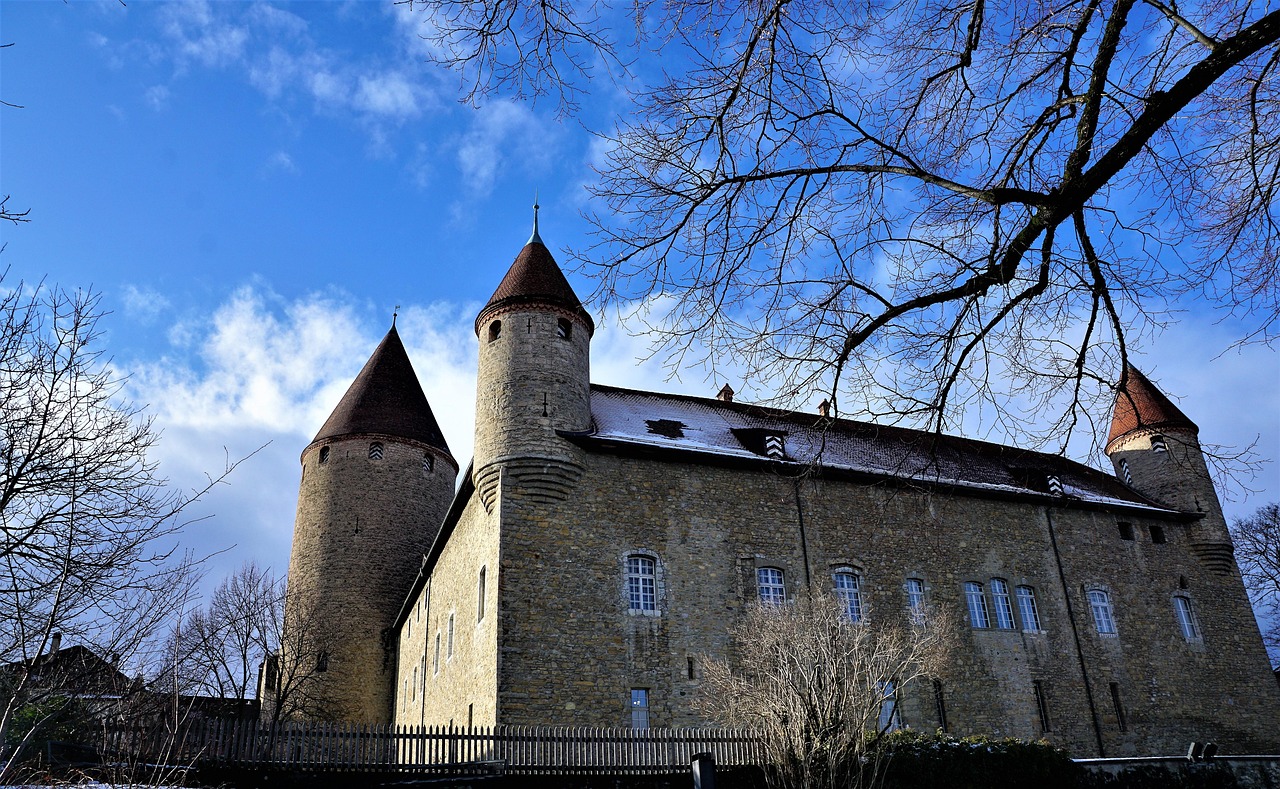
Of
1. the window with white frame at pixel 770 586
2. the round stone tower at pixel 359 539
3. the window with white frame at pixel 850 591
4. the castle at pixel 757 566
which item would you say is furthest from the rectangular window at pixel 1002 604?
the round stone tower at pixel 359 539

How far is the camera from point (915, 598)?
64.1 feet

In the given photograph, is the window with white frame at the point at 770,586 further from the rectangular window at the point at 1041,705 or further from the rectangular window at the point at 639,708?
the rectangular window at the point at 1041,705

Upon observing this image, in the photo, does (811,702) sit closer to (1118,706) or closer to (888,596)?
(888,596)

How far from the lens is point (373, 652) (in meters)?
27.7

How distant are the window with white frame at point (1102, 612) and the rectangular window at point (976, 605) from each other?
11.1ft

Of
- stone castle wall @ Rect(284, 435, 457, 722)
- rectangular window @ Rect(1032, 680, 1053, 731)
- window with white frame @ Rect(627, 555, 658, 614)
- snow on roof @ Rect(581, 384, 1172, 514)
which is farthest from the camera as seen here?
stone castle wall @ Rect(284, 435, 457, 722)

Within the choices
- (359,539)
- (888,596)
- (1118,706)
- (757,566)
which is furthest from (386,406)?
(1118,706)

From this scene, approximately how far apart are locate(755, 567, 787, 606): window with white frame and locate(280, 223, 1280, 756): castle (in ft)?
0.21

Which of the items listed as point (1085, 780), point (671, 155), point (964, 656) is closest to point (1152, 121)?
point (671, 155)

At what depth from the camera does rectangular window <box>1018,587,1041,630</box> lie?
20.5 meters

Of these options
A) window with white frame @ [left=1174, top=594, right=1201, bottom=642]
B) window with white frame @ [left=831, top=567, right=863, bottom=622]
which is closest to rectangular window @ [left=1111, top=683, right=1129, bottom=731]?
window with white frame @ [left=1174, top=594, right=1201, bottom=642]

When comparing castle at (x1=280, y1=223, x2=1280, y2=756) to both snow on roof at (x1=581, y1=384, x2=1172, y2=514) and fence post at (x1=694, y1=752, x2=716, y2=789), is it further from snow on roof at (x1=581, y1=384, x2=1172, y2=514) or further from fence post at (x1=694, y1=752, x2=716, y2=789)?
fence post at (x1=694, y1=752, x2=716, y2=789)

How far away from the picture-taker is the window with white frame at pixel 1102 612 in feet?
70.4

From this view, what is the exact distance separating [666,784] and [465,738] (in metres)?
2.99
